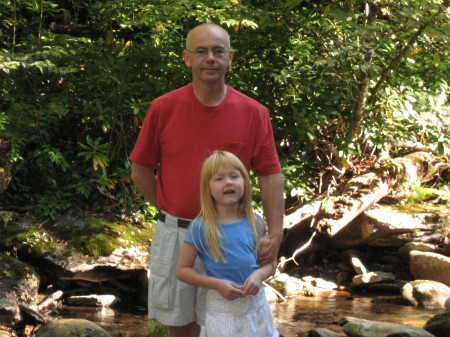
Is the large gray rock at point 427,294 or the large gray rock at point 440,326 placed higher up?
the large gray rock at point 427,294

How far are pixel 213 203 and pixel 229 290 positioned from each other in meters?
0.41

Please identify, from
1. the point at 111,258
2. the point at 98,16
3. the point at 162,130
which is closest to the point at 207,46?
the point at 162,130

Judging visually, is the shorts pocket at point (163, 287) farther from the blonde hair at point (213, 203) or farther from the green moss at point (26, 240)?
the green moss at point (26, 240)

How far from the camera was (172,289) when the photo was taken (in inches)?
126

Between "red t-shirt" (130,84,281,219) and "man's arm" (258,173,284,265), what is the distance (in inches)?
2.0

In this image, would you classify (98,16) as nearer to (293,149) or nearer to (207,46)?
(293,149)

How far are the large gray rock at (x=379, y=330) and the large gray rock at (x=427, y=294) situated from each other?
1458 mm

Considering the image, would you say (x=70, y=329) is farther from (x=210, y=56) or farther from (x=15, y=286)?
(x=210, y=56)

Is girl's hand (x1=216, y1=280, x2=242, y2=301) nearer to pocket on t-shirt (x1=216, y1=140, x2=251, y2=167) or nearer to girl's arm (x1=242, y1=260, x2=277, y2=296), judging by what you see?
girl's arm (x1=242, y1=260, x2=277, y2=296)

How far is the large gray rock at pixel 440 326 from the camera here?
18.9ft

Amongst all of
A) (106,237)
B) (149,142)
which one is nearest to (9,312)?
(106,237)

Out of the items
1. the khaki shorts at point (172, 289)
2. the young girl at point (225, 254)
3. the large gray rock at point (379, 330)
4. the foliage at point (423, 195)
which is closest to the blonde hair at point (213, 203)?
the young girl at point (225, 254)

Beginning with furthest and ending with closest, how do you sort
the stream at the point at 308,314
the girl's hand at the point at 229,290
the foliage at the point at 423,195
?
the foliage at the point at 423,195 → the stream at the point at 308,314 → the girl's hand at the point at 229,290

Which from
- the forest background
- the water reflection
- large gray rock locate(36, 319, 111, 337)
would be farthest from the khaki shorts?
the forest background
